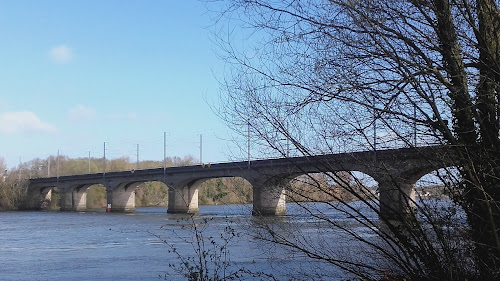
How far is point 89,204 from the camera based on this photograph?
310 feet

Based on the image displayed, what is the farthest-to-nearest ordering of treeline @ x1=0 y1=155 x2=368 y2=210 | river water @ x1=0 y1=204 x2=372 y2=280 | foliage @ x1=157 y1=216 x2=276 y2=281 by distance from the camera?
treeline @ x1=0 y1=155 x2=368 y2=210 < river water @ x1=0 y1=204 x2=372 y2=280 < foliage @ x1=157 y1=216 x2=276 y2=281

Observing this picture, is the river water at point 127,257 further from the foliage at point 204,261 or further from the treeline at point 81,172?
the treeline at point 81,172

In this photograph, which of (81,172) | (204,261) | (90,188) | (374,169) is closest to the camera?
(374,169)

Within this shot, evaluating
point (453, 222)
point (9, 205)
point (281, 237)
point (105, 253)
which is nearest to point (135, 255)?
point (105, 253)

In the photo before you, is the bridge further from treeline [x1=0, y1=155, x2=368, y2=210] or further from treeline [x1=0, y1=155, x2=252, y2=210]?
treeline [x1=0, y1=155, x2=252, y2=210]

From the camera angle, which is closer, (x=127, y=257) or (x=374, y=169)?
(x=374, y=169)

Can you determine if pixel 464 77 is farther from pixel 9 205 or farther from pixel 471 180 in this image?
pixel 9 205

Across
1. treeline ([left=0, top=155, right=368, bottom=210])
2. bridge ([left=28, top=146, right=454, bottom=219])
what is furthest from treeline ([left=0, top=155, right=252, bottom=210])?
bridge ([left=28, top=146, right=454, bottom=219])

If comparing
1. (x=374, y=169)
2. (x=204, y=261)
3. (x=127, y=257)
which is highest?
(x=374, y=169)

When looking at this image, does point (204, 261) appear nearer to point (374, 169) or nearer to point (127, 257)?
point (374, 169)

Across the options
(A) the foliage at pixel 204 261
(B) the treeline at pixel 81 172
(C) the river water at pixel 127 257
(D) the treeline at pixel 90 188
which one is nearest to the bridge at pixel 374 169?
(C) the river water at pixel 127 257

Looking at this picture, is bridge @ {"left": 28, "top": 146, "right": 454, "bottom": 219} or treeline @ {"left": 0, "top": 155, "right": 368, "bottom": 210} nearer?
bridge @ {"left": 28, "top": 146, "right": 454, "bottom": 219}

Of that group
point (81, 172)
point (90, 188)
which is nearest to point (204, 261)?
point (90, 188)

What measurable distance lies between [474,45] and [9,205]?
90.1 meters
